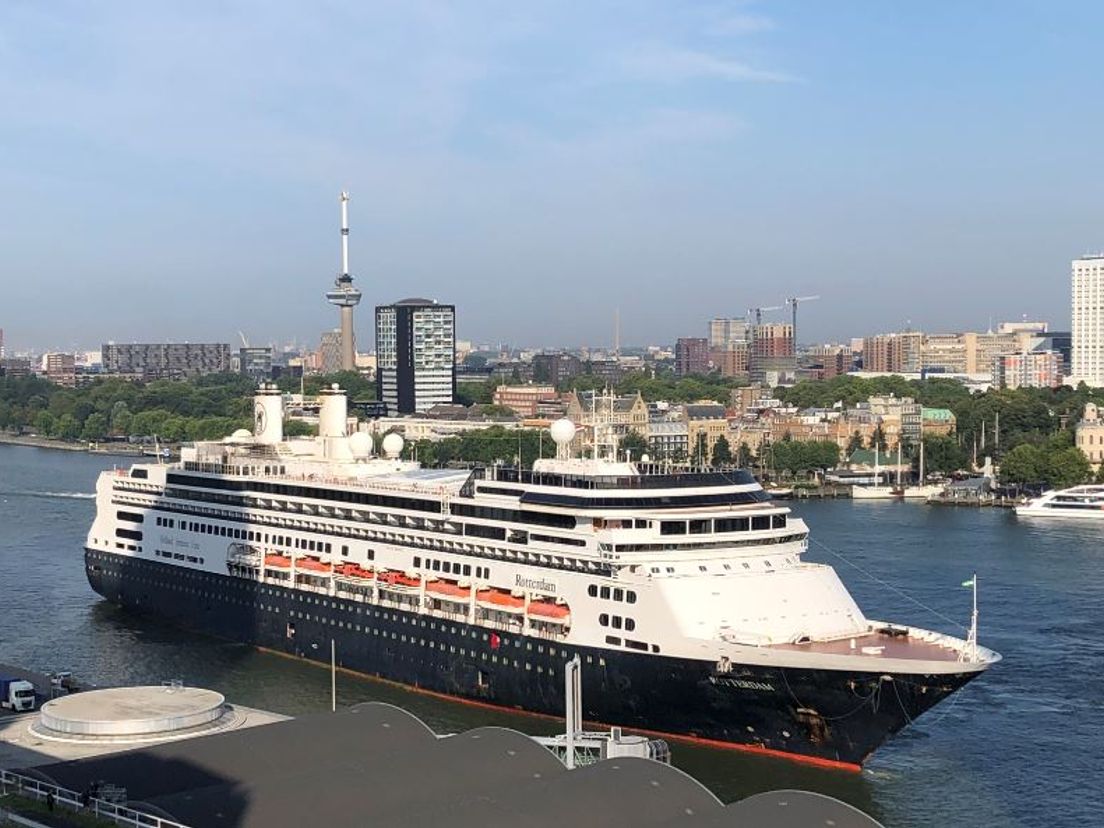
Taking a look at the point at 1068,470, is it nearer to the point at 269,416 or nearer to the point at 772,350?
the point at 269,416

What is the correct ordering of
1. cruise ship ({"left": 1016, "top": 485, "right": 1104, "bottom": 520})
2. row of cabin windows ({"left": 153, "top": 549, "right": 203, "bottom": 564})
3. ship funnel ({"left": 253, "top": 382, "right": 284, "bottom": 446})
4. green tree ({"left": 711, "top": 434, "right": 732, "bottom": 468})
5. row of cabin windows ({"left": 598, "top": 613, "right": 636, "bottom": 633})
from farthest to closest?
green tree ({"left": 711, "top": 434, "right": 732, "bottom": 468})
cruise ship ({"left": 1016, "top": 485, "right": 1104, "bottom": 520})
ship funnel ({"left": 253, "top": 382, "right": 284, "bottom": 446})
row of cabin windows ({"left": 153, "top": 549, "right": 203, "bottom": 564})
row of cabin windows ({"left": 598, "top": 613, "right": 636, "bottom": 633})

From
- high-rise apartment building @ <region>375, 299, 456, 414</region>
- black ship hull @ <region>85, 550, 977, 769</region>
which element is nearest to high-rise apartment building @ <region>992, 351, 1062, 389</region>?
high-rise apartment building @ <region>375, 299, 456, 414</region>

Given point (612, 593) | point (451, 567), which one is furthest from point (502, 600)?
point (612, 593)

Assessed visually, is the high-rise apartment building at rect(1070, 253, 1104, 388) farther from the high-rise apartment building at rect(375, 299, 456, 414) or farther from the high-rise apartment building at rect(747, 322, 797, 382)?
the high-rise apartment building at rect(375, 299, 456, 414)

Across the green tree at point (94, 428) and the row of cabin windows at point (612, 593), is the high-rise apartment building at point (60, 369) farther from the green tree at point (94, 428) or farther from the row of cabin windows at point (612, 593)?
the row of cabin windows at point (612, 593)

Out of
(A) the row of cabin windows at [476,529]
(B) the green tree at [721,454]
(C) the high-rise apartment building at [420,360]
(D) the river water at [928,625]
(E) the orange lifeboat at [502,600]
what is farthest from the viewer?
(C) the high-rise apartment building at [420,360]

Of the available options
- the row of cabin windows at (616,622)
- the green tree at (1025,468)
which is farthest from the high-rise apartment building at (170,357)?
the row of cabin windows at (616,622)

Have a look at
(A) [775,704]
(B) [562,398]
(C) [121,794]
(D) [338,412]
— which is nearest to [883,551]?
(D) [338,412]

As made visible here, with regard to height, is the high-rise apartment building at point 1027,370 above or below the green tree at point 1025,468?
above
